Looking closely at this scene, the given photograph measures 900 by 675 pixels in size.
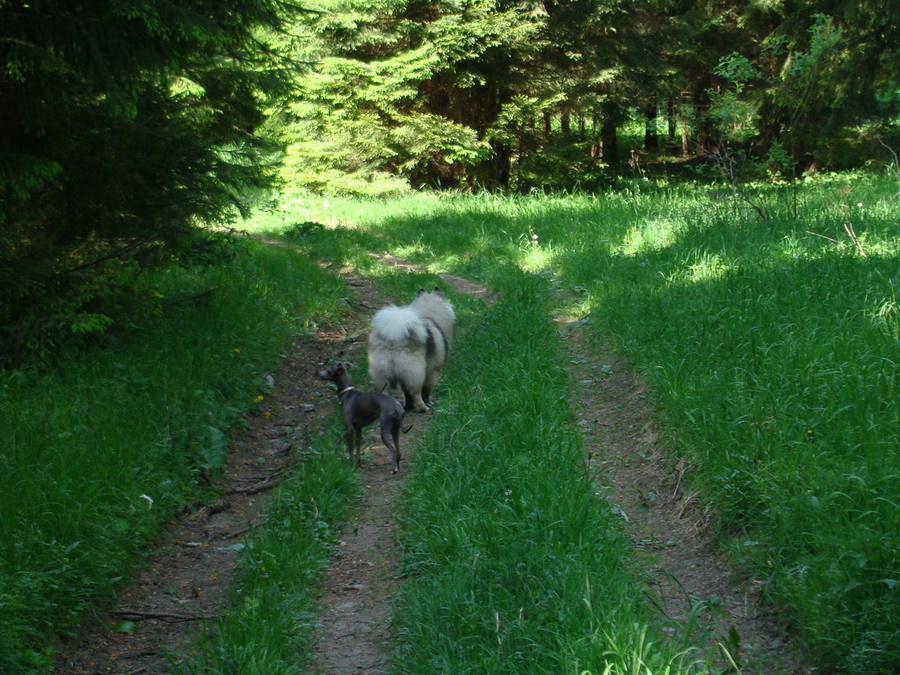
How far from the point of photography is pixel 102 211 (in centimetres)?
694

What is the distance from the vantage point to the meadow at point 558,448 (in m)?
3.46

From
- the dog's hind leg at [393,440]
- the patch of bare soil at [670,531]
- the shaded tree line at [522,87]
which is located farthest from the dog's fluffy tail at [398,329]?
the shaded tree line at [522,87]

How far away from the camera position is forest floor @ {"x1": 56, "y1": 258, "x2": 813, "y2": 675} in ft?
12.4

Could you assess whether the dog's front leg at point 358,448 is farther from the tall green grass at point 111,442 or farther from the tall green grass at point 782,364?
the tall green grass at point 782,364

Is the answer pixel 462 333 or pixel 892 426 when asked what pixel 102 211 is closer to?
pixel 462 333

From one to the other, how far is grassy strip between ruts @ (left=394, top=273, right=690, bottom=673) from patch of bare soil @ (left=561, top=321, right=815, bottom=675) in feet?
0.73

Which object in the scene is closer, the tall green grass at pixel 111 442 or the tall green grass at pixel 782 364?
the tall green grass at pixel 782 364

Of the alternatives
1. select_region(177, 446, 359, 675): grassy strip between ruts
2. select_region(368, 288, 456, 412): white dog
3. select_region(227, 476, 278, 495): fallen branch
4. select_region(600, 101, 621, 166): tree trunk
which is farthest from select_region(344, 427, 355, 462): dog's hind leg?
select_region(600, 101, 621, 166): tree trunk

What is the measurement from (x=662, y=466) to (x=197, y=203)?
4982 mm

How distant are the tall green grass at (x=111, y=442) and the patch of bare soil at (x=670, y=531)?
9.85 feet

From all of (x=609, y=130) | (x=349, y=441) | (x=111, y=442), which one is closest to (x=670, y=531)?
(x=349, y=441)

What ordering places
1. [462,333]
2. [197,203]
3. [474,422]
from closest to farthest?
[474,422], [197,203], [462,333]

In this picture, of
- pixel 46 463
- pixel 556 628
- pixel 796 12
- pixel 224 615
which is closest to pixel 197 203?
pixel 46 463

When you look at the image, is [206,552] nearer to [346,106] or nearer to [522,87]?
[346,106]
